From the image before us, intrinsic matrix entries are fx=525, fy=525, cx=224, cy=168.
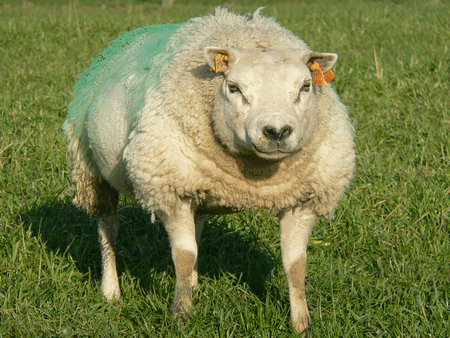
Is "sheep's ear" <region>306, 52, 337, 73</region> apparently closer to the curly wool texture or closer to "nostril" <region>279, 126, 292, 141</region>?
the curly wool texture

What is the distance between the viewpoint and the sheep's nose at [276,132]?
1.96 m

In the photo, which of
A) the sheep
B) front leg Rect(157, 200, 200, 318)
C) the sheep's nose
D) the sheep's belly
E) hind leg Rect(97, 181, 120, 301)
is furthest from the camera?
hind leg Rect(97, 181, 120, 301)

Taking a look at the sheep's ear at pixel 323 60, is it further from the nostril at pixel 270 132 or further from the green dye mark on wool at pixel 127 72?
the green dye mark on wool at pixel 127 72

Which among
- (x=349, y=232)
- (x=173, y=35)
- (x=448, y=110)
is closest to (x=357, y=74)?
(x=448, y=110)

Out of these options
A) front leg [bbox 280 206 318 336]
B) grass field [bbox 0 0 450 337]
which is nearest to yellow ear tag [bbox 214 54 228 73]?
front leg [bbox 280 206 318 336]

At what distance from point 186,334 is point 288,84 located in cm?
124

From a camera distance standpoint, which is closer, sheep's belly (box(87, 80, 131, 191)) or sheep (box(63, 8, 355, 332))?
sheep (box(63, 8, 355, 332))

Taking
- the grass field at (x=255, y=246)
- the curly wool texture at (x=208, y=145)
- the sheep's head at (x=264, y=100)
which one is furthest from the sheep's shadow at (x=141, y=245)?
the sheep's head at (x=264, y=100)

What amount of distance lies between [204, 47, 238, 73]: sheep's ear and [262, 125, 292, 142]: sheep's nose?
16.1 inches

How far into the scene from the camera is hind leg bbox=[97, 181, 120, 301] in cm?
317

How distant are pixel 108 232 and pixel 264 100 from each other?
163 cm

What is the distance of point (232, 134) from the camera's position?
220cm

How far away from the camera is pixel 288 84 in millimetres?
2119

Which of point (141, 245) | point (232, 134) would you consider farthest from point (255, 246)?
point (232, 134)
